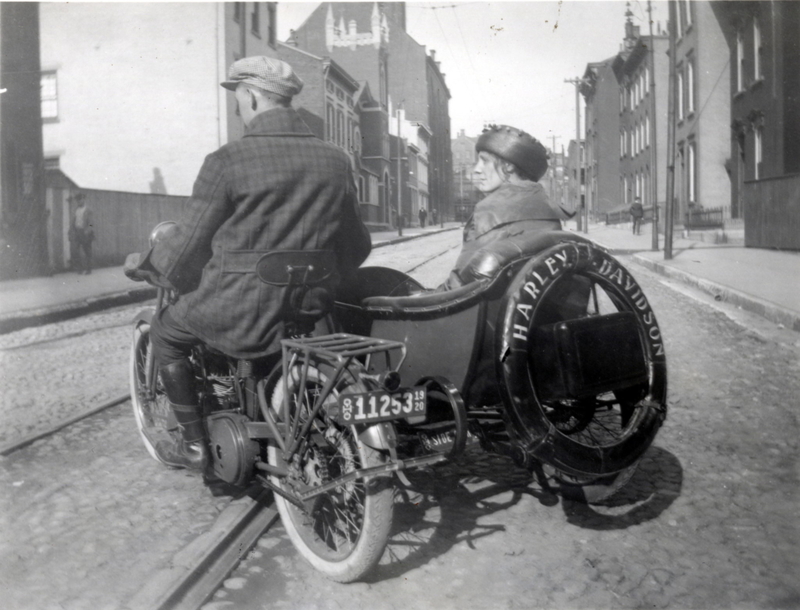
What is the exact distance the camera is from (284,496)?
2969mm

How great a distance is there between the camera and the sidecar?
2.87 m

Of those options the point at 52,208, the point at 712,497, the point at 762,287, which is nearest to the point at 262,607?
the point at 712,497

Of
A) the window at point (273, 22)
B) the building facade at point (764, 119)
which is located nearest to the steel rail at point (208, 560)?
the window at point (273, 22)

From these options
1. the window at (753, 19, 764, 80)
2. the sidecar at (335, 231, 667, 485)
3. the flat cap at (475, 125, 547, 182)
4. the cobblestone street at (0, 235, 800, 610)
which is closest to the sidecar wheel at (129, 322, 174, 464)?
the cobblestone street at (0, 235, 800, 610)

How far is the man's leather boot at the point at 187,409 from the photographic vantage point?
3.30 meters

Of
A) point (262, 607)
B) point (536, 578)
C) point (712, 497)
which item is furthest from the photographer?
point (712, 497)

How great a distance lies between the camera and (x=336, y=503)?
2896 mm

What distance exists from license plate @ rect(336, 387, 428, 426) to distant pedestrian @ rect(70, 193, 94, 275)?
1543 centimetres

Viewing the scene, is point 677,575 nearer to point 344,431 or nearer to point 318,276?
point 344,431

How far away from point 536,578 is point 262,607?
3.11ft

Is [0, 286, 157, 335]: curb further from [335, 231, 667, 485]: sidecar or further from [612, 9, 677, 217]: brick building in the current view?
[612, 9, 677, 217]: brick building

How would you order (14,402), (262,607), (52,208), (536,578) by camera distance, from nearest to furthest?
1. (262,607)
2. (536,578)
3. (14,402)
4. (52,208)

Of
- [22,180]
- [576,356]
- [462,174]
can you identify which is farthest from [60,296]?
[462,174]

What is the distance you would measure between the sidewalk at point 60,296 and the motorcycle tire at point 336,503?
722 centimetres
